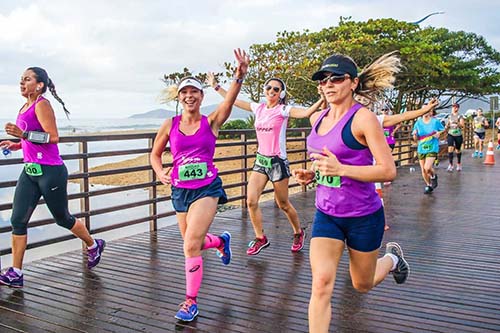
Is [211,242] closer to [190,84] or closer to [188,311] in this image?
[188,311]

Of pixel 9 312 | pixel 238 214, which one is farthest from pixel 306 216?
pixel 9 312

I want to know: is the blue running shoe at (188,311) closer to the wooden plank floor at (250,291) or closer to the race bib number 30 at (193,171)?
the wooden plank floor at (250,291)

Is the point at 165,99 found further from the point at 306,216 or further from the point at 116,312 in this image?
the point at 306,216

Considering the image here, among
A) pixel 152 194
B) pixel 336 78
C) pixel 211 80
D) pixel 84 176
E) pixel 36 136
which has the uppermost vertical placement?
pixel 211 80

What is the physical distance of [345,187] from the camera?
2.72 metres

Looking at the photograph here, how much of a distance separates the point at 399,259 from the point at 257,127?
2.27 metres

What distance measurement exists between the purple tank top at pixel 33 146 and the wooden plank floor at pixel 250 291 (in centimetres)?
112

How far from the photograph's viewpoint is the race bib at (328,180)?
8.95 feet

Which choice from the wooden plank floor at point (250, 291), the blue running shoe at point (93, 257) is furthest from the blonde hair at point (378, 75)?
the blue running shoe at point (93, 257)

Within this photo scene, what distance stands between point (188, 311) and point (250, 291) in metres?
0.81

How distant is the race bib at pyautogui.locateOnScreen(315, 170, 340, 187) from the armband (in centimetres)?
247

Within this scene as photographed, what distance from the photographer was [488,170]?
1509 cm

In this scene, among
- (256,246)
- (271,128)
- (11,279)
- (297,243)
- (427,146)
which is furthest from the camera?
(427,146)

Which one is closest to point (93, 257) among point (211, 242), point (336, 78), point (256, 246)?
point (211, 242)
